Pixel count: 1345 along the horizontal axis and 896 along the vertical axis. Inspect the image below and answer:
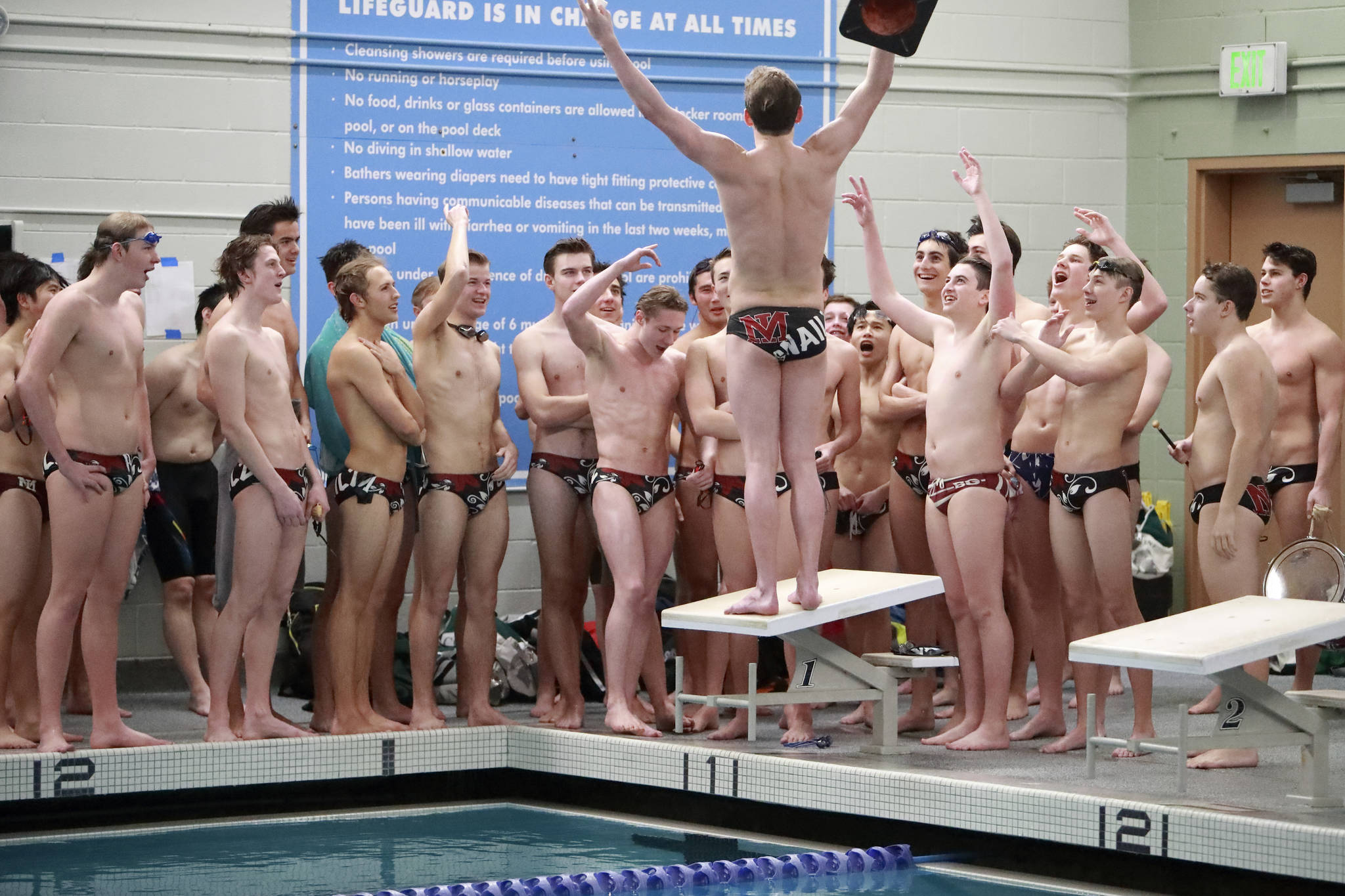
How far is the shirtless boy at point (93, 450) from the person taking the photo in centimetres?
590

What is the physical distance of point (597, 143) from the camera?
30.0 ft

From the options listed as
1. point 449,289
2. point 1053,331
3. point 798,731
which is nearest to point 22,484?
point 449,289

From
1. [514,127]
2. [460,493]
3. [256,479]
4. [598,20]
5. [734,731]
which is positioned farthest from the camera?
[514,127]

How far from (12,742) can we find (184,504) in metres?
1.56

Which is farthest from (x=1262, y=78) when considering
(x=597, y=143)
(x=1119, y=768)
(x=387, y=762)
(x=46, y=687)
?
(x=46, y=687)

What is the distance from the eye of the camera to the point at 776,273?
18.5ft

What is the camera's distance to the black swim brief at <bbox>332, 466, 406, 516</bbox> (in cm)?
642

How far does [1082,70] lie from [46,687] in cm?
668

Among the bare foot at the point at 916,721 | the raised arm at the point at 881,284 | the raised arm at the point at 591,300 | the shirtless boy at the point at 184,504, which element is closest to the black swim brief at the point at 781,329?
the raised arm at the point at 591,300

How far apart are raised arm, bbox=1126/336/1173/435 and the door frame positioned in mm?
2478

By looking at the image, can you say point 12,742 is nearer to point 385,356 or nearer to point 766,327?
point 385,356

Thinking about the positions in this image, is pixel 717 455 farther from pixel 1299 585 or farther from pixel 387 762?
pixel 1299 585

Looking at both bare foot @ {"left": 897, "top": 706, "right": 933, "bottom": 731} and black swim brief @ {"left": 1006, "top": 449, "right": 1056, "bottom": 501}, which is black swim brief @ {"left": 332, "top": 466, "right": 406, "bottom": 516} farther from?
black swim brief @ {"left": 1006, "top": 449, "right": 1056, "bottom": 501}

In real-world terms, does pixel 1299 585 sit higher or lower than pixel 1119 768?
higher
